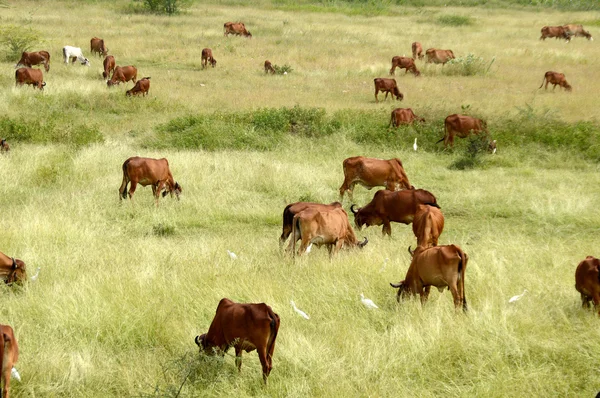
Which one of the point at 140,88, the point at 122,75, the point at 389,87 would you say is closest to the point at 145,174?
the point at 140,88

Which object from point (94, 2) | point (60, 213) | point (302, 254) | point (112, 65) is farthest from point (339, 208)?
point (94, 2)

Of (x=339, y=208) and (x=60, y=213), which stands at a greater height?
(x=339, y=208)

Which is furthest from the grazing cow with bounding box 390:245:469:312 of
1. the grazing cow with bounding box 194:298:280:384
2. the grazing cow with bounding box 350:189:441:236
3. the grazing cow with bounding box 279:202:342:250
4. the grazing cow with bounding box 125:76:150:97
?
the grazing cow with bounding box 125:76:150:97

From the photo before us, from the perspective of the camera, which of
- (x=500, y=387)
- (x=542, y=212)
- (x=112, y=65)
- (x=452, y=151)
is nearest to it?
(x=500, y=387)

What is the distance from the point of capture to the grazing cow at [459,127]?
55.4 feet

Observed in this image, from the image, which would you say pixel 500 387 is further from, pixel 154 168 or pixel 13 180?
pixel 13 180

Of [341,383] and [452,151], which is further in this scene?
[452,151]

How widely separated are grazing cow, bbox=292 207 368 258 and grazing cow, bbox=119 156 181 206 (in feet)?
13.6

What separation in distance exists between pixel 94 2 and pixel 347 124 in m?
30.0

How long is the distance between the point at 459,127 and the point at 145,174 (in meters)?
7.68

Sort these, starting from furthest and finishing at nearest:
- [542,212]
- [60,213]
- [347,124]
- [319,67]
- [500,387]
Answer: [319,67], [347,124], [542,212], [60,213], [500,387]

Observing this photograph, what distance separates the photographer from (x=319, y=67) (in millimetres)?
26984

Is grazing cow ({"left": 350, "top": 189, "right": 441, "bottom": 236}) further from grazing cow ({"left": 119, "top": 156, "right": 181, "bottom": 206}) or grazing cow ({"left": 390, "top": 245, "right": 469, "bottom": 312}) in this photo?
grazing cow ({"left": 119, "top": 156, "right": 181, "bottom": 206})

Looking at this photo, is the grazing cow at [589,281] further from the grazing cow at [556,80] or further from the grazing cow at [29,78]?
the grazing cow at [29,78]
